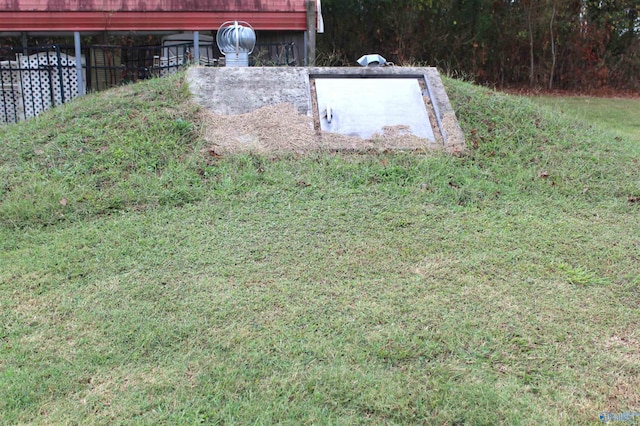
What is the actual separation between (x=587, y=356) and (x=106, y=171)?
14.0ft

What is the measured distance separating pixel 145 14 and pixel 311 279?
9.63 metres

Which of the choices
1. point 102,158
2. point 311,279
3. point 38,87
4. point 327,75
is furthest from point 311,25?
point 311,279

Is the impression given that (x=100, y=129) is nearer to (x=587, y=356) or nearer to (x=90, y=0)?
(x=587, y=356)

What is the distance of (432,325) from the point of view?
3309 millimetres

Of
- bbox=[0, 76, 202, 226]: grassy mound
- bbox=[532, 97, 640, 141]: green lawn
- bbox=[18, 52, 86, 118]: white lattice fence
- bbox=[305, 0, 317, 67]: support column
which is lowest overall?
bbox=[0, 76, 202, 226]: grassy mound

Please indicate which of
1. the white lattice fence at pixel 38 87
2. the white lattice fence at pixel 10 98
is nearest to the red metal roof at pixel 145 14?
the white lattice fence at pixel 38 87

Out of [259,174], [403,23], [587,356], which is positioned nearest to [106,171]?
[259,174]

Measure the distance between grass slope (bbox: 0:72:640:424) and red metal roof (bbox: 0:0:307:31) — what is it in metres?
5.92

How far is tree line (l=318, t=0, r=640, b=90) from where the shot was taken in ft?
57.9

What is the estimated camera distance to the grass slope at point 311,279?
9.20 feet

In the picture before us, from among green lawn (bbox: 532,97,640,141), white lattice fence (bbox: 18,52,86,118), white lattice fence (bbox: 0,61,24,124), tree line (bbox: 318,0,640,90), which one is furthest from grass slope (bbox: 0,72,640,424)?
tree line (bbox: 318,0,640,90)

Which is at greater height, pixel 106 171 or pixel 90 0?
pixel 90 0

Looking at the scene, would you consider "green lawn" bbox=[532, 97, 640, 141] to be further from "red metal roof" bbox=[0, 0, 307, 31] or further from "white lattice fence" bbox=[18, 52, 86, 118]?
"white lattice fence" bbox=[18, 52, 86, 118]

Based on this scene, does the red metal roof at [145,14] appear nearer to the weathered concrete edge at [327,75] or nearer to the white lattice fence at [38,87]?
the white lattice fence at [38,87]
